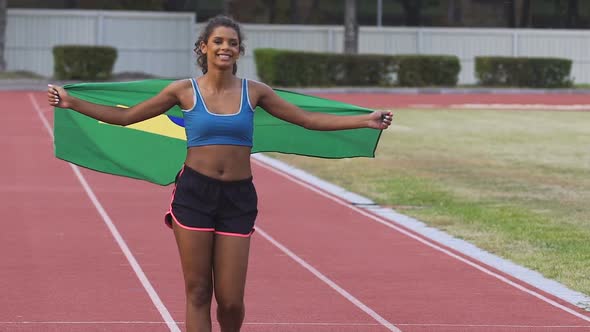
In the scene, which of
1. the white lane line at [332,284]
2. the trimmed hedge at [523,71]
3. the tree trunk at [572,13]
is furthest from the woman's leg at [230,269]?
the tree trunk at [572,13]

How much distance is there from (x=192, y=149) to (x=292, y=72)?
41.7 meters

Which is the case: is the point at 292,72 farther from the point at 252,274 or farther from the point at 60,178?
the point at 252,274

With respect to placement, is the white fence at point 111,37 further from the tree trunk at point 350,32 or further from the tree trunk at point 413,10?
the tree trunk at point 413,10

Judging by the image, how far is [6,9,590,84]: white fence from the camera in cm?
4981

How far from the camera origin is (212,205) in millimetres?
6871

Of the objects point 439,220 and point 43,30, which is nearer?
point 439,220

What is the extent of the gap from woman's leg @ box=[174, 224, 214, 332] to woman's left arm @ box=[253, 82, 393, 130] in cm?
76

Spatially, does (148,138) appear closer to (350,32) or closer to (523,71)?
(350,32)

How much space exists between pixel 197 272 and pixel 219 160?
550 millimetres

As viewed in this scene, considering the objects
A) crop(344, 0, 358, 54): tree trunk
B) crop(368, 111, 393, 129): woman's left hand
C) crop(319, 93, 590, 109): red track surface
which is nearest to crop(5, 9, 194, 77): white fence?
crop(344, 0, 358, 54): tree trunk

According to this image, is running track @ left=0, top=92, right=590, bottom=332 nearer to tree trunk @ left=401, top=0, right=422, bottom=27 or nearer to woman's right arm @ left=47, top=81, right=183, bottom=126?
woman's right arm @ left=47, top=81, right=183, bottom=126

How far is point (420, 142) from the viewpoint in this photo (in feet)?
90.7

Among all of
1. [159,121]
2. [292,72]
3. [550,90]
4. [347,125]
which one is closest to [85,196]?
[159,121]

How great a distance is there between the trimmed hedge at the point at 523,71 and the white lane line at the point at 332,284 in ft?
125
